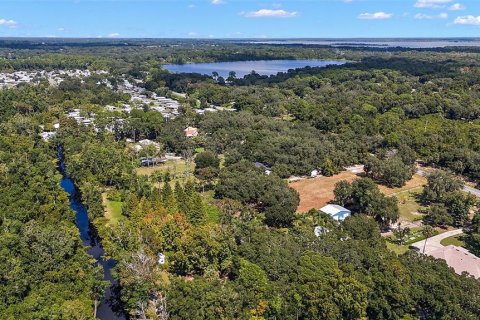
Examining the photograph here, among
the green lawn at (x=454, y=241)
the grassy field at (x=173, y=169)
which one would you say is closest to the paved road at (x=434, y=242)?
the green lawn at (x=454, y=241)

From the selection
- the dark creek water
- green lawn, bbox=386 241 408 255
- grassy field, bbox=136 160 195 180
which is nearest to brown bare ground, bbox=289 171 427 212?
green lawn, bbox=386 241 408 255

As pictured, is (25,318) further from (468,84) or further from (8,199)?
(468,84)

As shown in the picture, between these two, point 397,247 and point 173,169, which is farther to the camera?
point 173,169

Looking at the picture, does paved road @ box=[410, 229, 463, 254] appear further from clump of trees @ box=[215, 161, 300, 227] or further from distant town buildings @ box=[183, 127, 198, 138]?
distant town buildings @ box=[183, 127, 198, 138]

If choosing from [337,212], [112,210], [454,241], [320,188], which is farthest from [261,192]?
[454,241]

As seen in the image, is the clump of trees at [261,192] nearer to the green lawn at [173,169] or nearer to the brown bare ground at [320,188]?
the brown bare ground at [320,188]

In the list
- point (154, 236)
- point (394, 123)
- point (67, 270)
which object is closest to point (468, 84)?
point (394, 123)

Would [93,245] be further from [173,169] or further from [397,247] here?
[397,247]
